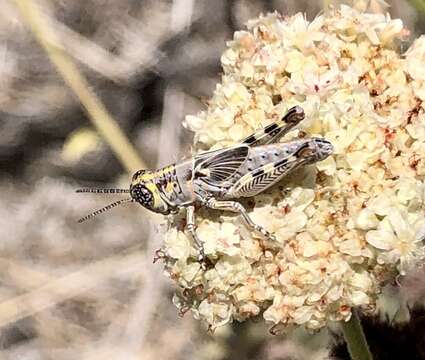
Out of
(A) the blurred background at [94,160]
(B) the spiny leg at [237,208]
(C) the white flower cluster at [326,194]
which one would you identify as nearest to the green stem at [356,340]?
(C) the white flower cluster at [326,194]

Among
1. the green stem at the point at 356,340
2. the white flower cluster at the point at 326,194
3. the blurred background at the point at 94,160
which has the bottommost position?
the green stem at the point at 356,340

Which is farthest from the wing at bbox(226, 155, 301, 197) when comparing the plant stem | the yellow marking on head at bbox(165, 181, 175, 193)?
the plant stem

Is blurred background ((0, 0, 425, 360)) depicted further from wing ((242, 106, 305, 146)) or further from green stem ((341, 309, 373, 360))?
wing ((242, 106, 305, 146))

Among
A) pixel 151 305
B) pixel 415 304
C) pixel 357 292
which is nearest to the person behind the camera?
pixel 357 292

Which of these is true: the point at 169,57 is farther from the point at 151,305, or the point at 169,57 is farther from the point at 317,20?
the point at 317,20

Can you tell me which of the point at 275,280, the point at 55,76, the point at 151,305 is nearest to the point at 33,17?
the point at 55,76

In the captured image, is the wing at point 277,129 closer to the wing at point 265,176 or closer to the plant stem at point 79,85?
the wing at point 265,176
